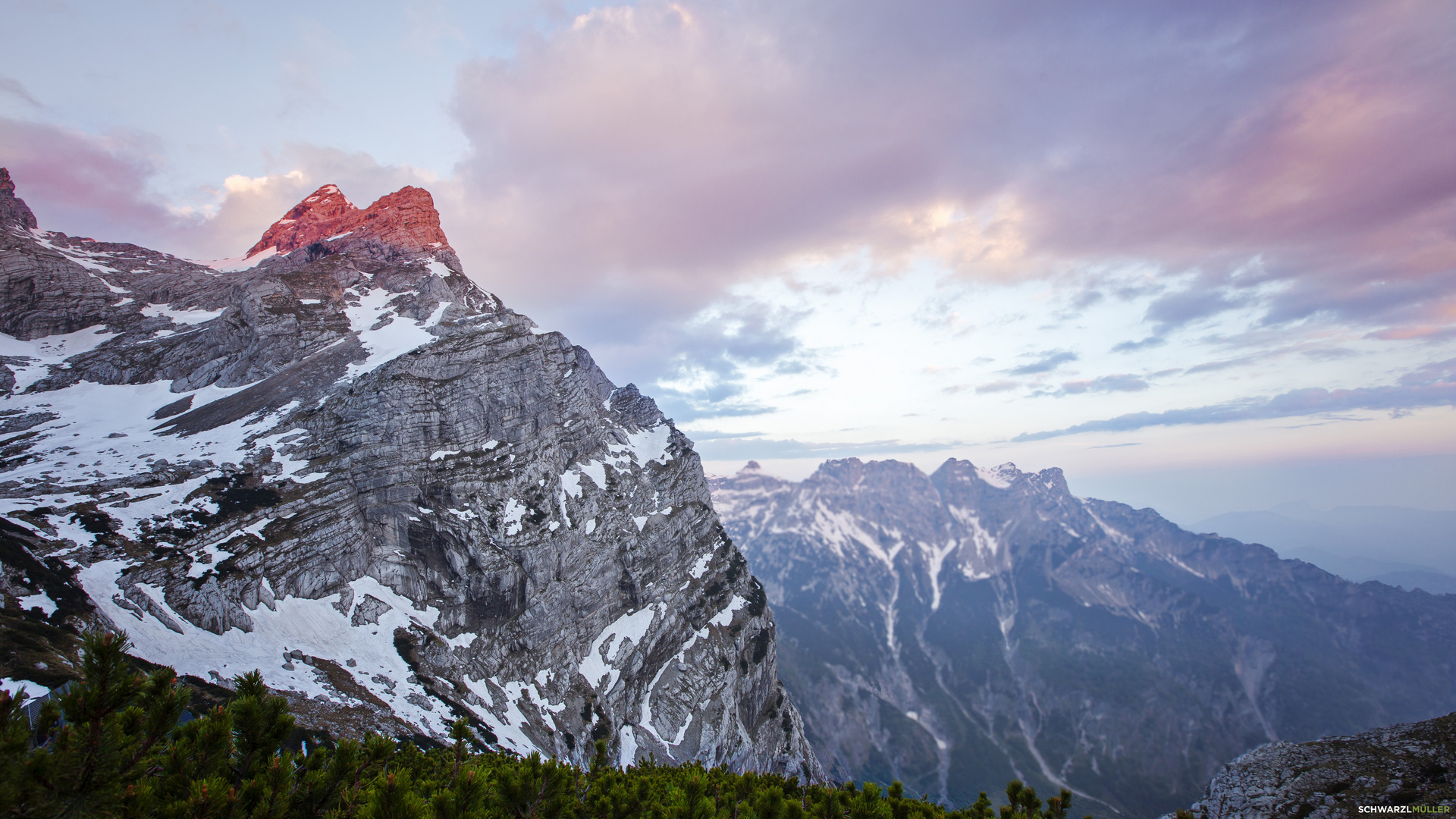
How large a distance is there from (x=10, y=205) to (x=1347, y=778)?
288 metres

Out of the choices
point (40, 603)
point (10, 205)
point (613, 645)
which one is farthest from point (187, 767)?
point (10, 205)

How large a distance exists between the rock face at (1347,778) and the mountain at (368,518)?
6976 cm

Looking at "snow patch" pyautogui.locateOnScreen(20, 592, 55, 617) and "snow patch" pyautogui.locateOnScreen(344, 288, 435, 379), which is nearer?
"snow patch" pyautogui.locateOnScreen(20, 592, 55, 617)

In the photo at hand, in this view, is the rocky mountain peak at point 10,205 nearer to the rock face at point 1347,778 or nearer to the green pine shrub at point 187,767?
the green pine shrub at point 187,767

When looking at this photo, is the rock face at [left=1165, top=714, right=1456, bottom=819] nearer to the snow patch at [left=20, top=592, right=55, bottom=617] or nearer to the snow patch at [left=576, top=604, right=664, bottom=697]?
the snow patch at [left=20, top=592, right=55, bottom=617]

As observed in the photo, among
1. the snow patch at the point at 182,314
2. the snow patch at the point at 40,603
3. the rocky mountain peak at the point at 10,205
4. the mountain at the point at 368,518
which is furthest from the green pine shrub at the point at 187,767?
the rocky mountain peak at the point at 10,205

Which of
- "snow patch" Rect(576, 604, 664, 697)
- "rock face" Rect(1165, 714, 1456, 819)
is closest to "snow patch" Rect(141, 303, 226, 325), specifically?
"snow patch" Rect(576, 604, 664, 697)

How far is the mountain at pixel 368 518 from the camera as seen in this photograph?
68375 mm

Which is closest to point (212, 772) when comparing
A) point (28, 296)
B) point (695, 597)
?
point (695, 597)

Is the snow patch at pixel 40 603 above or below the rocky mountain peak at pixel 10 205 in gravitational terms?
below

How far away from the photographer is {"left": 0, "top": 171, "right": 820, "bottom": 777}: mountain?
224 feet

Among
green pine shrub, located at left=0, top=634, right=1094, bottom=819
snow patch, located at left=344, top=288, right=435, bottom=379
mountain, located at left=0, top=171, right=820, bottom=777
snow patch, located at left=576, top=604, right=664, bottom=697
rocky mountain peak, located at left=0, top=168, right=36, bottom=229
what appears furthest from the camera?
rocky mountain peak, located at left=0, top=168, right=36, bottom=229

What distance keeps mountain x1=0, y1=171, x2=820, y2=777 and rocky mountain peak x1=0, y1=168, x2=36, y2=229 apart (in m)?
1.18

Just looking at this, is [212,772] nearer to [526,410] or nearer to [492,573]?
[492,573]
